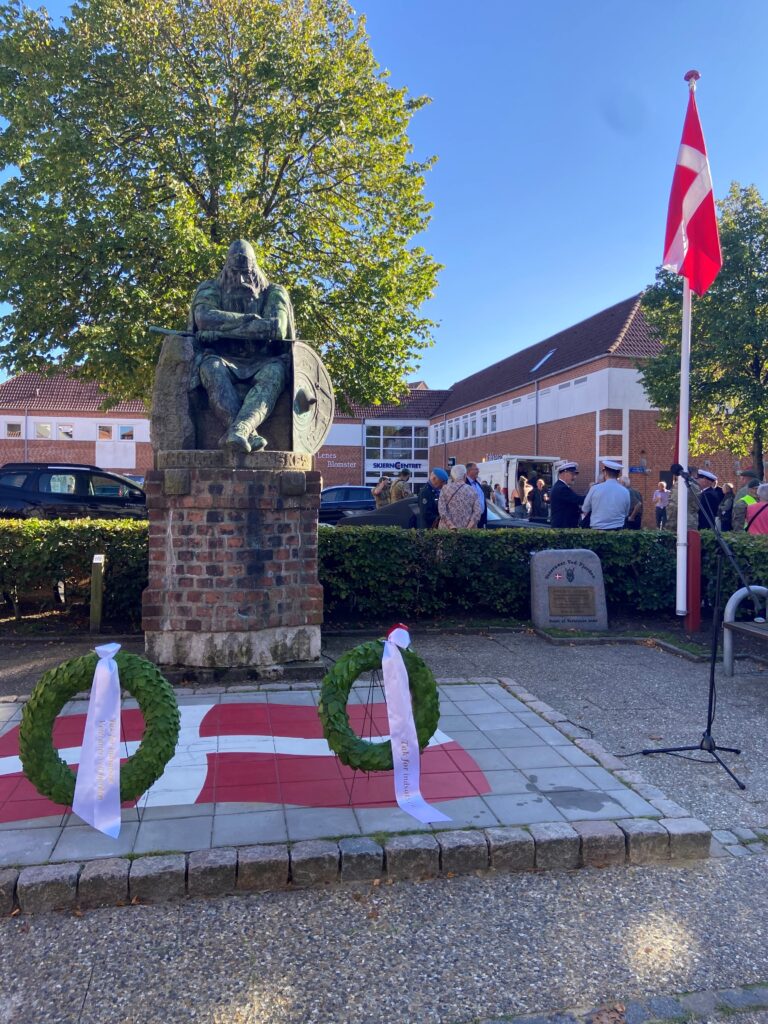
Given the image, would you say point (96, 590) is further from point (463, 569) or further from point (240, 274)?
point (463, 569)

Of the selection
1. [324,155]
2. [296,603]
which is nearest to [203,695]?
[296,603]

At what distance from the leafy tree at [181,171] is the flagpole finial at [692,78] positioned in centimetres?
797

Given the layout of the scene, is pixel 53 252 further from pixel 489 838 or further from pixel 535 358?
pixel 535 358

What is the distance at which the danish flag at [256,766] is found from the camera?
381 centimetres

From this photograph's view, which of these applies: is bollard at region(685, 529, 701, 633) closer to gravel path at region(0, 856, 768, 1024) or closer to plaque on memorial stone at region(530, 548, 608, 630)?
plaque on memorial stone at region(530, 548, 608, 630)

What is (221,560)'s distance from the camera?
579 centimetres

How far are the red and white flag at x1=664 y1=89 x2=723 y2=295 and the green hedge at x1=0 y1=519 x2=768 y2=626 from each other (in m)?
2.94

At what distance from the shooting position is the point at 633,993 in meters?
2.59

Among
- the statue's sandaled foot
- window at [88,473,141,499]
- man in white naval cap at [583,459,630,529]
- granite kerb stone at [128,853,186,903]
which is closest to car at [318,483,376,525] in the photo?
window at [88,473,141,499]

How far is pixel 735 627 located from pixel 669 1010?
4271mm

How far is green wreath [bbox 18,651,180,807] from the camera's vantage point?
134 inches

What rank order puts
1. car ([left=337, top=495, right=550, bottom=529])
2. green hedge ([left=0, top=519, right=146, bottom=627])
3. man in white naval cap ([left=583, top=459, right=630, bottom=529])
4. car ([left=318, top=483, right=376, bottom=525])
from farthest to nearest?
car ([left=318, top=483, right=376, bottom=525])
car ([left=337, top=495, right=550, bottom=529])
man in white naval cap ([left=583, top=459, right=630, bottom=529])
green hedge ([left=0, top=519, right=146, bottom=627])

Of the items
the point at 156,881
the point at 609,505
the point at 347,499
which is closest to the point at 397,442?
the point at 347,499

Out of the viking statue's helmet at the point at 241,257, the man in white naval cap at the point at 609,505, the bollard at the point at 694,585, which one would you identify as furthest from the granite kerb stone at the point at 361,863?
the man in white naval cap at the point at 609,505
